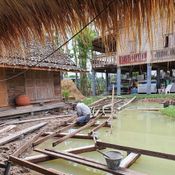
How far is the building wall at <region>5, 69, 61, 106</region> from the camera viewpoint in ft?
35.4

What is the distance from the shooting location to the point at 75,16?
227cm

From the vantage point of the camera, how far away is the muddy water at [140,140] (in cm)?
460

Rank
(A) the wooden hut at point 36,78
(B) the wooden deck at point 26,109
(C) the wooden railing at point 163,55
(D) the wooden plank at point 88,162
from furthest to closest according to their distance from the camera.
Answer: (C) the wooden railing at point 163,55, (A) the wooden hut at point 36,78, (B) the wooden deck at point 26,109, (D) the wooden plank at point 88,162

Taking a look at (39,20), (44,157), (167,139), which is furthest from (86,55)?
(39,20)

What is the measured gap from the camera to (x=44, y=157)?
4.98 metres

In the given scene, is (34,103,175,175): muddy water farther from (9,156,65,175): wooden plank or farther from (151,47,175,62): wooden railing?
(151,47,175,62): wooden railing

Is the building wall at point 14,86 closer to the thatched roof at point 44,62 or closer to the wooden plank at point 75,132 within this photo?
the thatched roof at point 44,62

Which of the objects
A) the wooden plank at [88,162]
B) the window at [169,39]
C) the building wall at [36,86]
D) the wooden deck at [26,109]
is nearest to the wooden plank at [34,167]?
the wooden plank at [88,162]

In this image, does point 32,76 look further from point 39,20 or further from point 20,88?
point 39,20

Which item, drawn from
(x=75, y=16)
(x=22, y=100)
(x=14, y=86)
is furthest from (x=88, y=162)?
(x=14, y=86)

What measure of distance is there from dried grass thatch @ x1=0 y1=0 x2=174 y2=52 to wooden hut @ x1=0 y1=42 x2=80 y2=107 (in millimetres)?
6436

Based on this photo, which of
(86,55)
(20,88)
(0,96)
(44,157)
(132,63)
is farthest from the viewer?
(86,55)

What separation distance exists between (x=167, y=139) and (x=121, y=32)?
18.1 feet

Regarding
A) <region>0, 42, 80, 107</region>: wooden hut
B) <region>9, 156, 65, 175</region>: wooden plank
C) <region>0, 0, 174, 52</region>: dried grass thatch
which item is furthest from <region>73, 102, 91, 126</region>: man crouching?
<region>0, 0, 174, 52</region>: dried grass thatch
